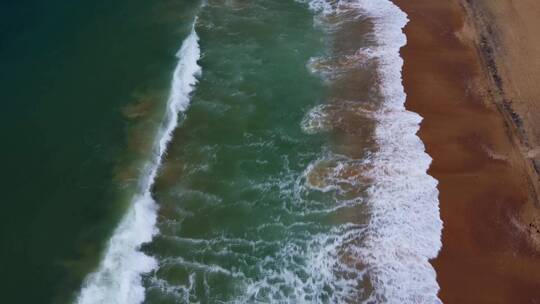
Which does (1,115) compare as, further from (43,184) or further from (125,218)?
(125,218)

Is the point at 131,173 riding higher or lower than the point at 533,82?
lower

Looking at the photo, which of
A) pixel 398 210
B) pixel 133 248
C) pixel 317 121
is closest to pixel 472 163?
pixel 398 210

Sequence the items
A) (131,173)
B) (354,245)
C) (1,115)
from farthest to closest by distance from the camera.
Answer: (1,115) → (131,173) → (354,245)

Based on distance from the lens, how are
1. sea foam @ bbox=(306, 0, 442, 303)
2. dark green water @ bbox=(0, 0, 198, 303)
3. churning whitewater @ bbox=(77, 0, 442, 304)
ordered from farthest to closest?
1. dark green water @ bbox=(0, 0, 198, 303)
2. churning whitewater @ bbox=(77, 0, 442, 304)
3. sea foam @ bbox=(306, 0, 442, 303)

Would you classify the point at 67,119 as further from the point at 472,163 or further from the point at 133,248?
the point at 472,163

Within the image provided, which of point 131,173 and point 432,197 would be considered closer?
point 432,197

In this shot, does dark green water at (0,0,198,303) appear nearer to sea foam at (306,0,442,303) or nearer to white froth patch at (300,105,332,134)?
white froth patch at (300,105,332,134)

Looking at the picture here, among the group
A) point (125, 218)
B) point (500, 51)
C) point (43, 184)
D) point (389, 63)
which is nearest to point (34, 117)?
point (43, 184)

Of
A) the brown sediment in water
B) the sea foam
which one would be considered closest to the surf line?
the sea foam
